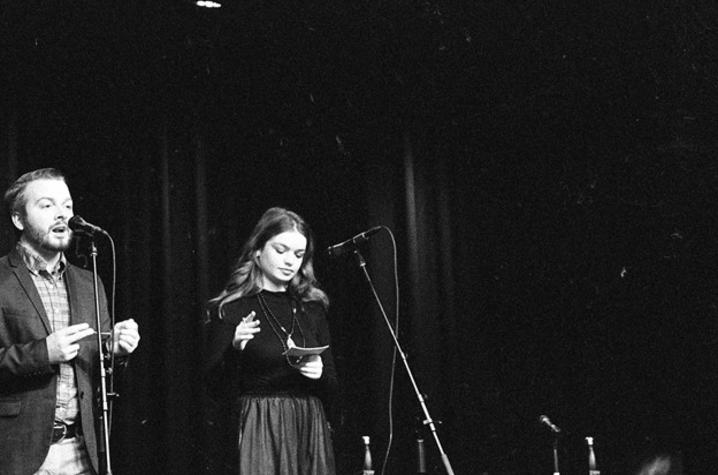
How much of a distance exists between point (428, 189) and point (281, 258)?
1195mm

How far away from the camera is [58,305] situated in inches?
125

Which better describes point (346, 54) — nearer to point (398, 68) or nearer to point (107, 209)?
point (398, 68)

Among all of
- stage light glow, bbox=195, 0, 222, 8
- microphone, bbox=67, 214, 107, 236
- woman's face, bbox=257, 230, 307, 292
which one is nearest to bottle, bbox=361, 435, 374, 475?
woman's face, bbox=257, 230, 307, 292

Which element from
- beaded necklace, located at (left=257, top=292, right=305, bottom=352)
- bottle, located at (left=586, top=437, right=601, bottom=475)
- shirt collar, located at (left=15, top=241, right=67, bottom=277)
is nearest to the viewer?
shirt collar, located at (left=15, top=241, right=67, bottom=277)

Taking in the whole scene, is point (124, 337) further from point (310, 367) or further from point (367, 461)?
point (367, 461)

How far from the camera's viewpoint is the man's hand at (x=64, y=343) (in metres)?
2.91

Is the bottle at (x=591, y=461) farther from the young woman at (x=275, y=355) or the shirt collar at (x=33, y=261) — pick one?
the shirt collar at (x=33, y=261)

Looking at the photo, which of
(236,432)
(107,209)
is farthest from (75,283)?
(107,209)

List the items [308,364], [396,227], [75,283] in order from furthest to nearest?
[396,227], [308,364], [75,283]

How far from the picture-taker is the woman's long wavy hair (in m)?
3.77

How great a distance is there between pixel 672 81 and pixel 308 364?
2.13m

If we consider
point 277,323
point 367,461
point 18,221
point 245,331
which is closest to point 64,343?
point 18,221

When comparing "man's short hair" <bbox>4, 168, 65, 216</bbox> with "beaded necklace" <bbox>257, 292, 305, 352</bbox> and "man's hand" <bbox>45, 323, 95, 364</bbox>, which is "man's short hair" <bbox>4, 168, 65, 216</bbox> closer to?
"man's hand" <bbox>45, 323, 95, 364</bbox>

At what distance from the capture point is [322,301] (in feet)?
12.7
